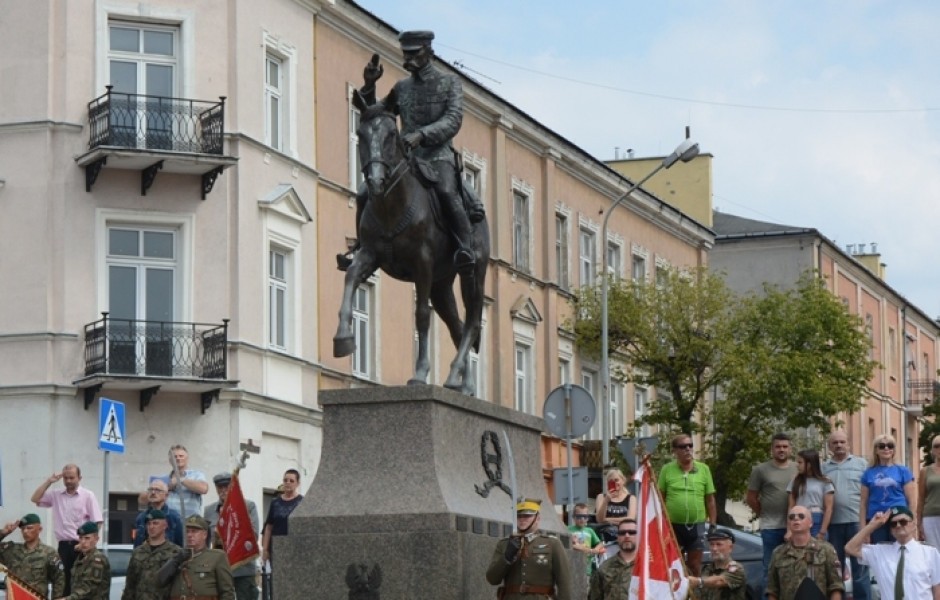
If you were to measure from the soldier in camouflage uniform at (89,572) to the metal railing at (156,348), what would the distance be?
1606 centimetres

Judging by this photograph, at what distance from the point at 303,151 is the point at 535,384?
1272 cm

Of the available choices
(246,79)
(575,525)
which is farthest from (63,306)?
(575,525)

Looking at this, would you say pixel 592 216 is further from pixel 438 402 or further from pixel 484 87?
pixel 438 402

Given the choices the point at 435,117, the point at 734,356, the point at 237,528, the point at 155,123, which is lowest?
the point at 237,528

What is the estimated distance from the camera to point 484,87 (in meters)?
46.1

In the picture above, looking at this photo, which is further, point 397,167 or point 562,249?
point 562,249

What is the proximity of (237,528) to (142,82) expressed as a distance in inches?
708

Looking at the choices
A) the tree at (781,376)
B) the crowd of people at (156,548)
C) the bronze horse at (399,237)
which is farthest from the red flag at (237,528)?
the tree at (781,376)

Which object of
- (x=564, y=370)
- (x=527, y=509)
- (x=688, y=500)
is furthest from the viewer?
(x=564, y=370)

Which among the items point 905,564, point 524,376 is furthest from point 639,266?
point 905,564

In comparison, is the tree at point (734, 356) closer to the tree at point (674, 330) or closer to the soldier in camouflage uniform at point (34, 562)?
the tree at point (674, 330)

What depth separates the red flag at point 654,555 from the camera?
15.4 m

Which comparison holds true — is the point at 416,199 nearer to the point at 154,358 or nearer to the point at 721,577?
the point at 721,577

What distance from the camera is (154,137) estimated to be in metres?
34.9
